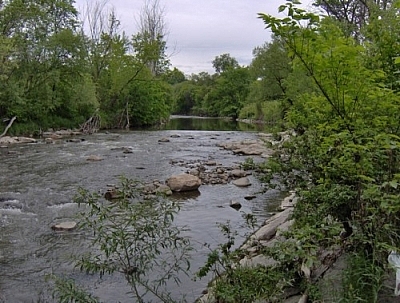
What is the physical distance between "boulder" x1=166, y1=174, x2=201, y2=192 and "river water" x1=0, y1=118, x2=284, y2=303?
44 centimetres

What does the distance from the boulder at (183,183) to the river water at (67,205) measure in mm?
438

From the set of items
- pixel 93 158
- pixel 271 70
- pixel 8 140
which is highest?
pixel 271 70

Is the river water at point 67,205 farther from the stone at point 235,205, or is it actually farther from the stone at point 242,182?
the stone at point 242,182

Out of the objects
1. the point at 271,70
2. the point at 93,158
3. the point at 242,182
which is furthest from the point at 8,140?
the point at 271,70

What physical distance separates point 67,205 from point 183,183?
133 inches

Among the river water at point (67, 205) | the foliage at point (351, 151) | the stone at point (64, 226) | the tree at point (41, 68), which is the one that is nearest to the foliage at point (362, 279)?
the foliage at point (351, 151)

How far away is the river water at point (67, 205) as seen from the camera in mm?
5812

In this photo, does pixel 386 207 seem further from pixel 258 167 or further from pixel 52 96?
pixel 52 96

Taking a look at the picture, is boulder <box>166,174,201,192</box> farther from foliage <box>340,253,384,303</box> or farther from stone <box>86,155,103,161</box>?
foliage <box>340,253,384,303</box>

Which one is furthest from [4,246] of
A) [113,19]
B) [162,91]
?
[113,19]

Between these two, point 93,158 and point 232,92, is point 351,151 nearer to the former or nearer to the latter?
point 93,158

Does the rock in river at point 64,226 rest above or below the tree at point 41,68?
below

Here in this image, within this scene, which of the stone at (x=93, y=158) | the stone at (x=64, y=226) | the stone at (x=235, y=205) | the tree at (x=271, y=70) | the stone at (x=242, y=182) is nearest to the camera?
the stone at (x=64, y=226)

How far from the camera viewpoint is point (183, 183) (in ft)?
39.0
